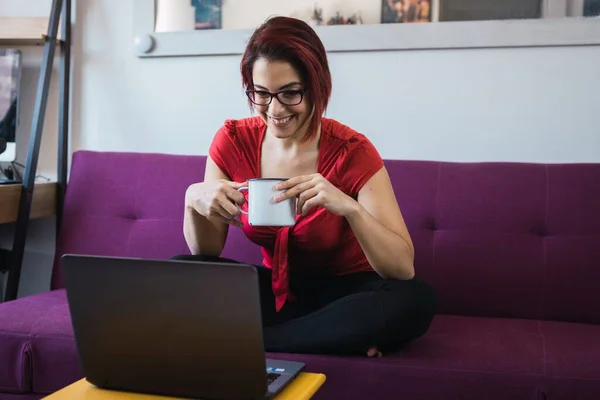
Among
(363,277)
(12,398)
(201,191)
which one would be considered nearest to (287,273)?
(363,277)

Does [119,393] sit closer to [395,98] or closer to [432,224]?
[432,224]

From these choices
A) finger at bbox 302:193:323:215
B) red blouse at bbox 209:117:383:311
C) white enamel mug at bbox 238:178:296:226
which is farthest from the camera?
red blouse at bbox 209:117:383:311

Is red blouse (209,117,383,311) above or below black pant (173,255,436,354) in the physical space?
above

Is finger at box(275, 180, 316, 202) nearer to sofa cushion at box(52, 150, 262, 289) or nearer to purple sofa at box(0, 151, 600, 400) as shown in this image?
purple sofa at box(0, 151, 600, 400)

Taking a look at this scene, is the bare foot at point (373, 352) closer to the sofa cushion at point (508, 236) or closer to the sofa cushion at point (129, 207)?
the sofa cushion at point (508, 236)

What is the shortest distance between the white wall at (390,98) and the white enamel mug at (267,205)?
97 cm

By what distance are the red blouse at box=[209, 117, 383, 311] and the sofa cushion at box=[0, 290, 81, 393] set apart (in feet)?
1.48

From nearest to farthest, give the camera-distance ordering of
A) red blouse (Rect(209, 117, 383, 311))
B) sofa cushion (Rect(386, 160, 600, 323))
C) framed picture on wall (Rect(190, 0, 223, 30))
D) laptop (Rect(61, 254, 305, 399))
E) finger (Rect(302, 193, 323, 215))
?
laptop (Rect(61, 254, 305, 399))
finger (Rect(302, 193, 323, 215))
red blouse (Rect(209, 117, 383, 311))
sofa cushion (Rect(386, 160, 600, 323))
framed picture on wall (Rect(190, 0, 223, 30))

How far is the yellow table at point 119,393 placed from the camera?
3.29ft

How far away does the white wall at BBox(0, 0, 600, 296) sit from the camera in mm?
1971

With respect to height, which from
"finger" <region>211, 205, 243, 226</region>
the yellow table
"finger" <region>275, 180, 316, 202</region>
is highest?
"finger" <region>275, 180, 316, 202</region>

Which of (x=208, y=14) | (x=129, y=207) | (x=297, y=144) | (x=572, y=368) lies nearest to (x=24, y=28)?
(x=208, y=14)

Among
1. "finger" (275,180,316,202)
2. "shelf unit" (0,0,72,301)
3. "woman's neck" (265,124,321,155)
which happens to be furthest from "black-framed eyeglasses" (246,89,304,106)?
"shelf unit" (0,0,72,301)

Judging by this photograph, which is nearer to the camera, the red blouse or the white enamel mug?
the white enamel mug
